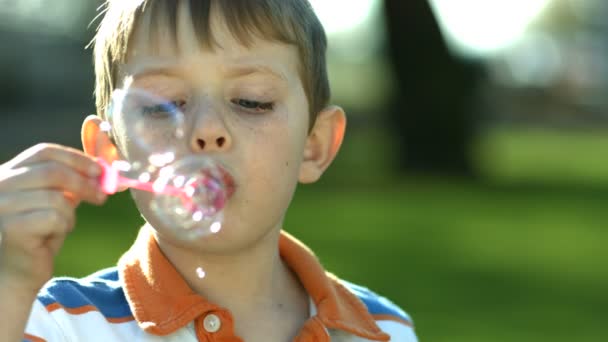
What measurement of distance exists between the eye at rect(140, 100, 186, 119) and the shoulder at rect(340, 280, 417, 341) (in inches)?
26.3

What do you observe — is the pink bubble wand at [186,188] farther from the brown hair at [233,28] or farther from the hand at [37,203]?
the brown hair at [233,28]

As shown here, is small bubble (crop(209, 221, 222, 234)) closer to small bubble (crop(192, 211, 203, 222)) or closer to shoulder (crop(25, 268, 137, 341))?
small bubble (crop(192, 211, 203, 222))

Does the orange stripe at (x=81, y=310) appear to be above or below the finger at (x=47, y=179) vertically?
below

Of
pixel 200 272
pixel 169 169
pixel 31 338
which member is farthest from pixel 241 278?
pixel 31 338

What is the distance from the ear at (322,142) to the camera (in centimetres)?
243

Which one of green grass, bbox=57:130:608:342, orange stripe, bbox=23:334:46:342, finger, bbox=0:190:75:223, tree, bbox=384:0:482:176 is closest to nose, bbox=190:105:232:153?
finger, bbox=0:190:75:223

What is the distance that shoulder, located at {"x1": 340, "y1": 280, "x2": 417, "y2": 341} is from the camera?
2473mm

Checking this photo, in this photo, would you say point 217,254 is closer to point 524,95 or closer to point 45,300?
point 45,300

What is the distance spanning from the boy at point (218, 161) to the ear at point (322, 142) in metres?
0.08

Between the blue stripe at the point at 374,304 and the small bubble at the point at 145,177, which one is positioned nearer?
the small bubble at the point at 145,177

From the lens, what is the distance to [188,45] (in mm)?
2078

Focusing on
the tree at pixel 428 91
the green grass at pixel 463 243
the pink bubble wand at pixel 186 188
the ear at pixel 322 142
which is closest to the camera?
the pink bubble wand at pixel 186 188

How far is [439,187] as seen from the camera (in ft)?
36.3

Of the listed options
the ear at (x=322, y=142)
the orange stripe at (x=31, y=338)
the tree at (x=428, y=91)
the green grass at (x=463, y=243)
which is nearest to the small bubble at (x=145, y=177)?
the orange stripe at (x=31, y=338)
